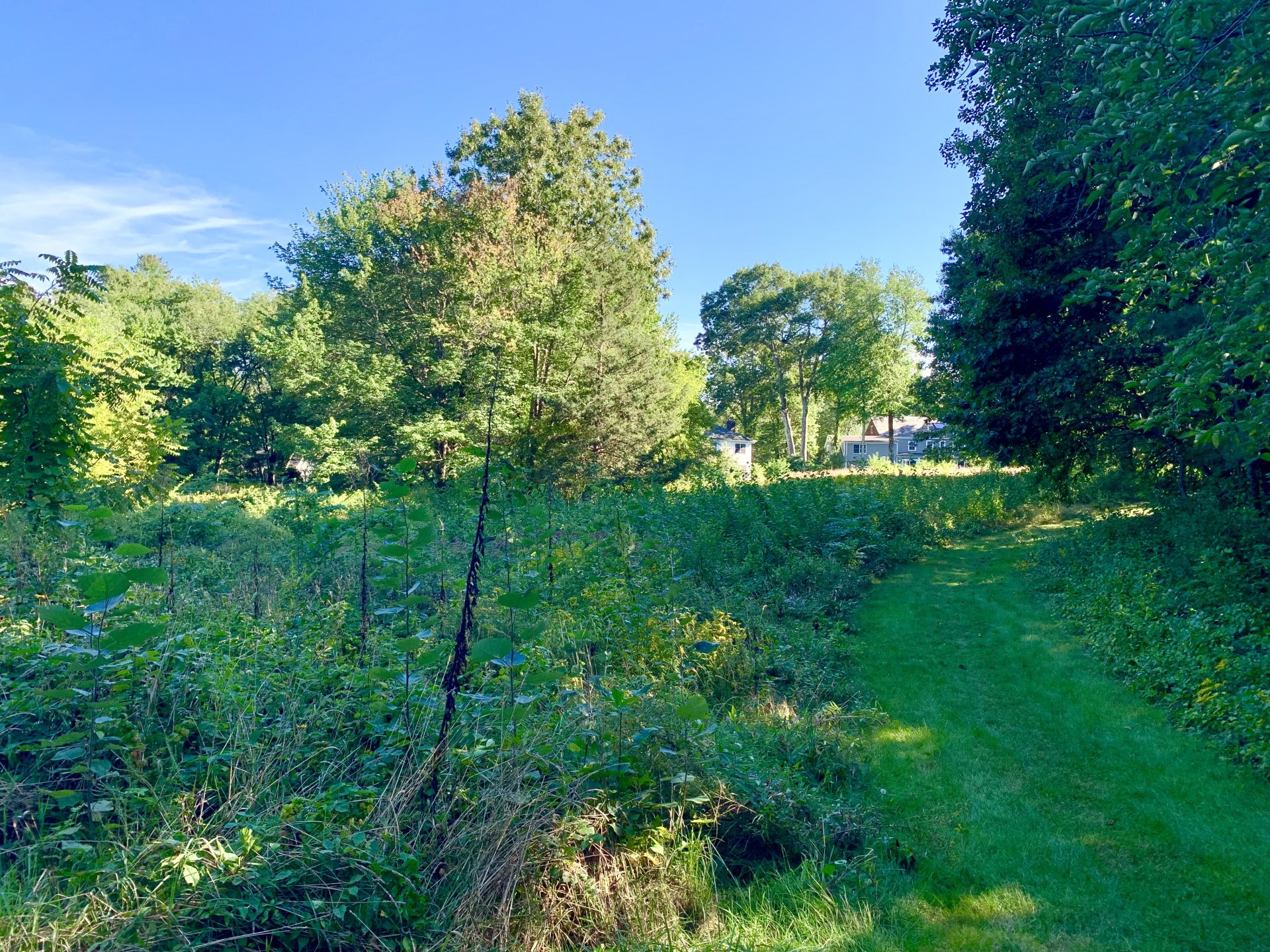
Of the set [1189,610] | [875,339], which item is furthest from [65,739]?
[875,339]

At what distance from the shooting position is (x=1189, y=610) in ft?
21.6

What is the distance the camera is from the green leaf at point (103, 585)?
2549mm

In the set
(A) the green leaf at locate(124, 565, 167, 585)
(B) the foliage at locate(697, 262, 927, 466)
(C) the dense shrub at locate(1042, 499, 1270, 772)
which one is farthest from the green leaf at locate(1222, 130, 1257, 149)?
(B) the foliage at locate(697, 262, 927, 466)

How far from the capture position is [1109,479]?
14.1 metres

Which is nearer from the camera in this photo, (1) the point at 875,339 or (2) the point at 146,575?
(2) the point at 146,575

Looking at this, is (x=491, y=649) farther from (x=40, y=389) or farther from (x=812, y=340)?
(x=812, y=340)

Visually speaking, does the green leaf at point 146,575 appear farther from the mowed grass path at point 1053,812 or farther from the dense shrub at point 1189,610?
the dense shrub at point 1189,610

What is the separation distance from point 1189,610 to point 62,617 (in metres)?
8.90

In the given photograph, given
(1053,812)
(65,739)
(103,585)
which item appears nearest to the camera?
(65,739)

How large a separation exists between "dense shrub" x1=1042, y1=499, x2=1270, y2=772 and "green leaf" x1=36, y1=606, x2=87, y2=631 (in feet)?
21.8

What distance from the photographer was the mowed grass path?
3.05 metres

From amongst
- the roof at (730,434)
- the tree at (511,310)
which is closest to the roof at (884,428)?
the roof at (730,434)

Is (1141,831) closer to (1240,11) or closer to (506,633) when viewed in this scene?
(506,633)

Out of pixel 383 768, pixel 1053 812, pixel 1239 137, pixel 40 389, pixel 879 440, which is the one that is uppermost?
pixel 879 440
